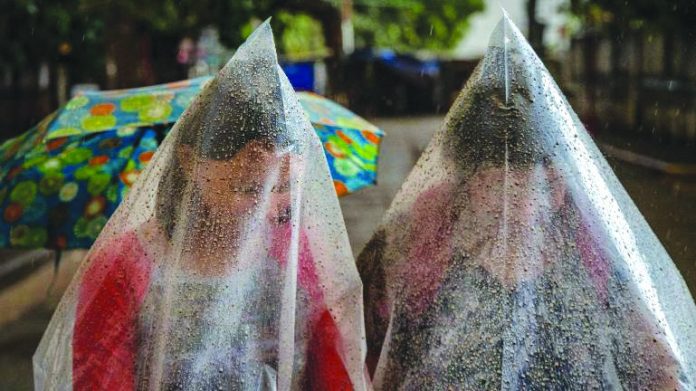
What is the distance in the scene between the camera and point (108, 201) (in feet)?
13.0

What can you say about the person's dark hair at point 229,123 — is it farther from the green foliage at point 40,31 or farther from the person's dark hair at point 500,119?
the green foliage at point 40,31

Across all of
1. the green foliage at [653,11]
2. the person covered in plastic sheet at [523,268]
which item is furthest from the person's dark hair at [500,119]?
the green foliage at [653,11]

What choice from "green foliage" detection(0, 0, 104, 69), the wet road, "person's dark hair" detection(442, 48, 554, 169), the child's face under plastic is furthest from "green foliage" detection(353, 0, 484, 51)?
the child's face under plastic

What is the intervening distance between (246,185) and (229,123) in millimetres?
Result: 159

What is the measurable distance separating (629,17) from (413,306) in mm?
12423

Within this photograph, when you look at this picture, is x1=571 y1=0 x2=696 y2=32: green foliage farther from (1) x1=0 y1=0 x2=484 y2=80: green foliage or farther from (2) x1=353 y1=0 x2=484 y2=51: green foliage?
(2) x1=353 y1=0 x2=484 y2=51: green foliage

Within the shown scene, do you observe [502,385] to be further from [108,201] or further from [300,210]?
[108,201]

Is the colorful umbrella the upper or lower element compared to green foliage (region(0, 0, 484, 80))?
lower

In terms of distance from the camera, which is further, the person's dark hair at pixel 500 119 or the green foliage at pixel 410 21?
the green foliage at pixel 410 21

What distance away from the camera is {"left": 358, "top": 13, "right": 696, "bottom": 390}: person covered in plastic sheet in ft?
6.20

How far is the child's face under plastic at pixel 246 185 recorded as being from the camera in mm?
1926

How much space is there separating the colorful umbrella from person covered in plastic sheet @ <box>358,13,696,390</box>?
167cm

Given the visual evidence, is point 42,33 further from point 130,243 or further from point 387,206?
point 130,243

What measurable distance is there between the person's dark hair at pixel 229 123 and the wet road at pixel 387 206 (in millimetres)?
1277
